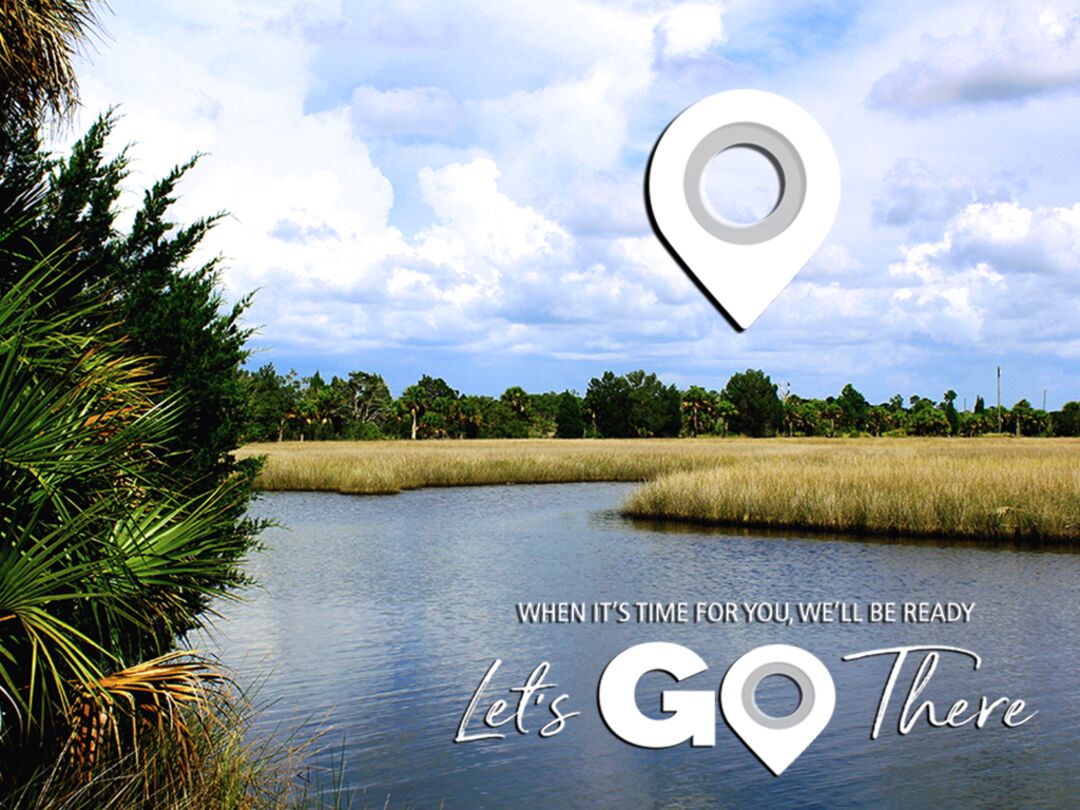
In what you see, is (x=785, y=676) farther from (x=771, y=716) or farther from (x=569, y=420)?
(x=569, y=420)

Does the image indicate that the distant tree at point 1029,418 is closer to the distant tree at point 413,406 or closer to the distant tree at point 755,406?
the distant tree at point 755,406

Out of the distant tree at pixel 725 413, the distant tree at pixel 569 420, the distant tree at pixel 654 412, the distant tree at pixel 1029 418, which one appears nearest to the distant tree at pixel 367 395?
the distant tree at pixel 569 420

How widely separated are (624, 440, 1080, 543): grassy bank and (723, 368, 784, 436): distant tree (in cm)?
5974

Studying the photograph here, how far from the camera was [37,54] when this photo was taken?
6422mm

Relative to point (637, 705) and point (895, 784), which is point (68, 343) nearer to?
point (637, 705)

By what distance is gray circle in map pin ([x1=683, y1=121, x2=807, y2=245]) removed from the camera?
679 cm

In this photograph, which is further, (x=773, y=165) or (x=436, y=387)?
(x=436, y=387)

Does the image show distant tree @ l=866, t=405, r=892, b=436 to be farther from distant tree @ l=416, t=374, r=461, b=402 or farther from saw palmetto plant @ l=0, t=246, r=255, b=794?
saw palmetto plant @ l=0, t=246, r=255, b=794

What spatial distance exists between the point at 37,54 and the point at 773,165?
15.7 ft

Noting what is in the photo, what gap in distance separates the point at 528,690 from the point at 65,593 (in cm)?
454

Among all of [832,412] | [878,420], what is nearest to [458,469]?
[832,412]

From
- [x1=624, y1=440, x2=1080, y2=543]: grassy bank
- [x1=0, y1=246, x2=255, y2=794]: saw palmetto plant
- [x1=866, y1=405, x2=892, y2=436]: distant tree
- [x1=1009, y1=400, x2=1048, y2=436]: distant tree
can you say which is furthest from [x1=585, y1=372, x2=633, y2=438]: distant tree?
[x1=0, y1=246, x2=255, y2=794]: saw palmetto plant

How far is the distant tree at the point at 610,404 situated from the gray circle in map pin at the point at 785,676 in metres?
69.5

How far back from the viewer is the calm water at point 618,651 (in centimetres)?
662
